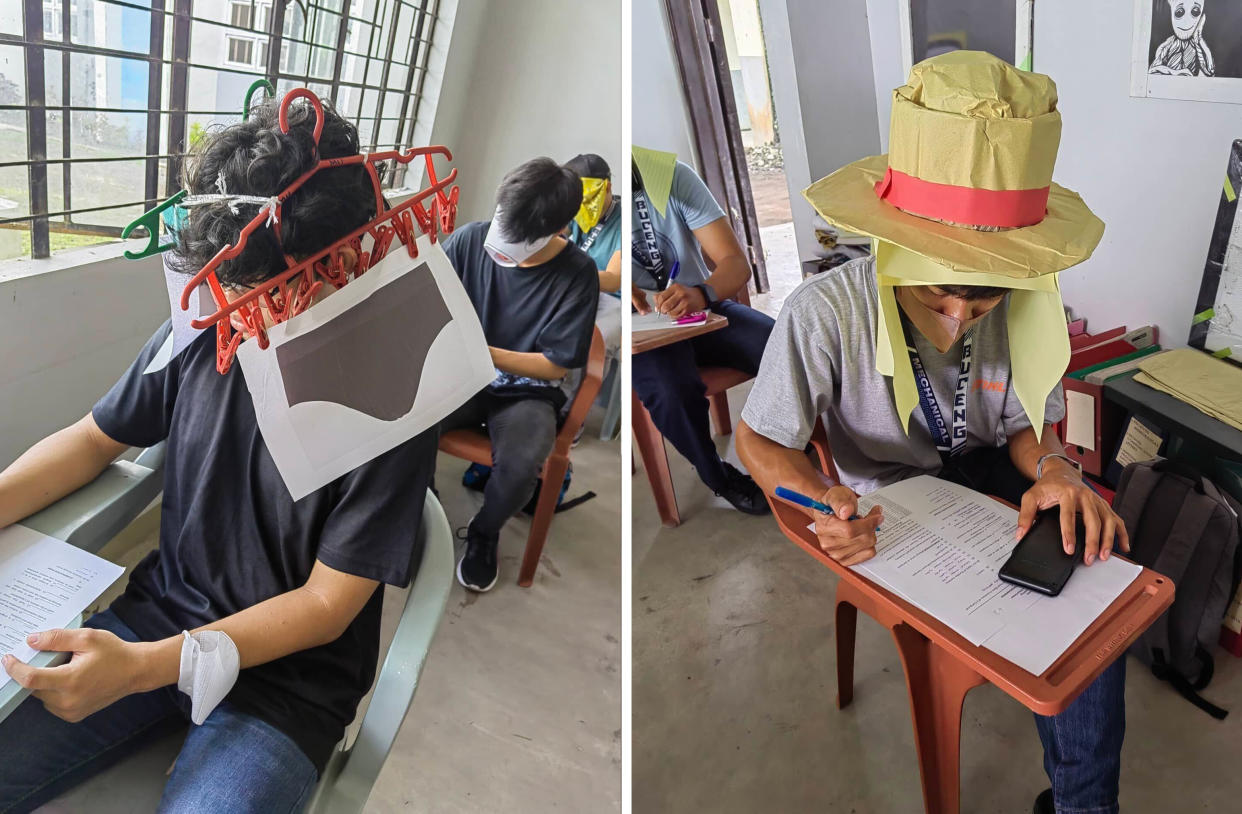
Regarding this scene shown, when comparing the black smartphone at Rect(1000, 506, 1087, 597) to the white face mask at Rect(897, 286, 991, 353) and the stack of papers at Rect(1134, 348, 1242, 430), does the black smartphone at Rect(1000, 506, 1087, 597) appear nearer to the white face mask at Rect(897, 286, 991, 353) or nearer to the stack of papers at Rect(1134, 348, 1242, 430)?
the white face mask at Rect(897, 286, 991, 353)

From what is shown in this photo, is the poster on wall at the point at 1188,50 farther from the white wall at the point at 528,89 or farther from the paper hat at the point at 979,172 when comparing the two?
the white wall at the point at 528,89

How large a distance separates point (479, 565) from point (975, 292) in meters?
0.80

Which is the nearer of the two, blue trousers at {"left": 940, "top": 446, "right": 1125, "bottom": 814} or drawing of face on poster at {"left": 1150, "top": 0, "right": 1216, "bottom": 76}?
blue trousers at {"left": 940, "top": 446, "right": 1125, "bottom": 814}

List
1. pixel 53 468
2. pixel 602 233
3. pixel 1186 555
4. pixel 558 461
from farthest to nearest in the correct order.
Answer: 1. pixel 1186 555
2. pixel 558 461
3. pixel 602 233
4. pixel 53 468

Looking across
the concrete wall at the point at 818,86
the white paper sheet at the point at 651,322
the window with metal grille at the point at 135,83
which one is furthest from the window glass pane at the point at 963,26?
the window with metal grille at the point at 135,83

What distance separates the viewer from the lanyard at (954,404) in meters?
1.26

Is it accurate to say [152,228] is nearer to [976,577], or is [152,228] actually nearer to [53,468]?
[53,468]

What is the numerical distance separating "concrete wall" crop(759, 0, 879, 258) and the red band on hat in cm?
164

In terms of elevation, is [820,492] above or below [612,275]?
below

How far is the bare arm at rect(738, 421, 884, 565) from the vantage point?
1.06 m

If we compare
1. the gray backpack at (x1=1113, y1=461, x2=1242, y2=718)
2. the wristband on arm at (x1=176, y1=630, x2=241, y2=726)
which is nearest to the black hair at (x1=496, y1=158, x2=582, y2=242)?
the wristband on arm at (x1=176, y1=630, x2=241, y2=726)

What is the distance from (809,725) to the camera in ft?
5.28

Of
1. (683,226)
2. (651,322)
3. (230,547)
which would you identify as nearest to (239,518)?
(230,547)

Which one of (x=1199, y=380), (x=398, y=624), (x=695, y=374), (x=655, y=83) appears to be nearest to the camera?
(x=398, y=624)
